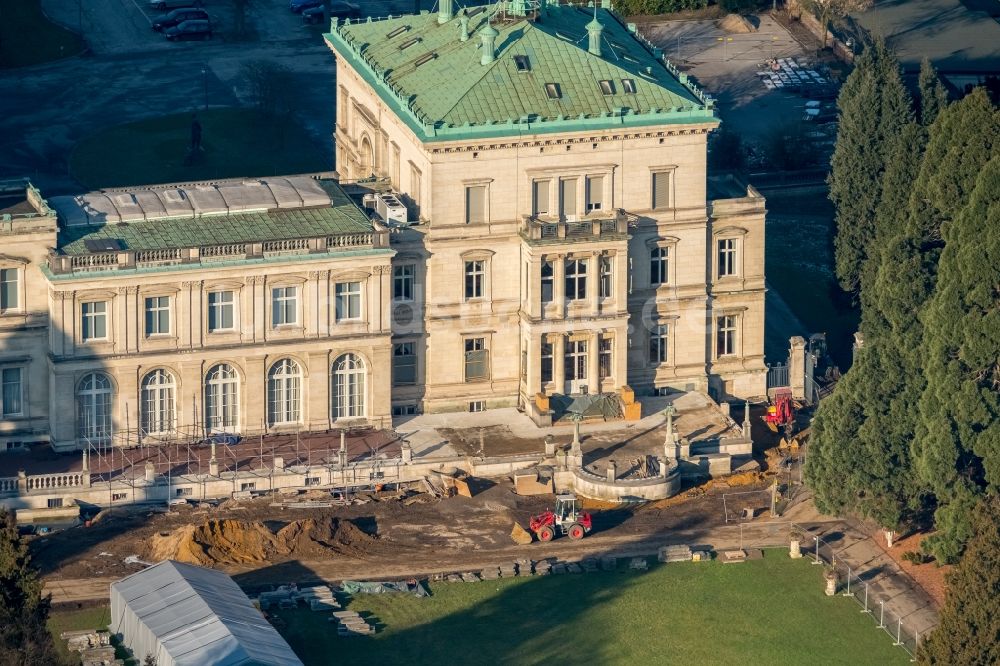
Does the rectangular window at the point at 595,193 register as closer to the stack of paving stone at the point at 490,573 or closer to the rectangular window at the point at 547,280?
the rectangular window at the point at 547,280

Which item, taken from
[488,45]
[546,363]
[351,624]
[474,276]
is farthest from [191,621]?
[488,45]

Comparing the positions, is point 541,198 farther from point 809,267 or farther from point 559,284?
point 809,267

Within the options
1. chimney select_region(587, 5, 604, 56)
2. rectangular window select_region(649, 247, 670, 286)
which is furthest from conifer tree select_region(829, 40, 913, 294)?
chimney select_region(587, 5, 604, 56)

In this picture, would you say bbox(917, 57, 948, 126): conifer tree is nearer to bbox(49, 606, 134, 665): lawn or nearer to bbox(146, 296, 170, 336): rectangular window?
bbox(146, 296, 170, 336): rectangular window

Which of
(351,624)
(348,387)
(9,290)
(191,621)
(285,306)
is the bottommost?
(351,624)

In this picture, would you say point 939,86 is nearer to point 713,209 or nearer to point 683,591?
point 713,209

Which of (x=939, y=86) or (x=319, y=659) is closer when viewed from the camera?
(x=319, y=659)

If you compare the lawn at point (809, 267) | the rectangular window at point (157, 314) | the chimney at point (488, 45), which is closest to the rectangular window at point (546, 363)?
the chimney at point (488, 45)

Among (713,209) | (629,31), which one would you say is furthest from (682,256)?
(629,31)
